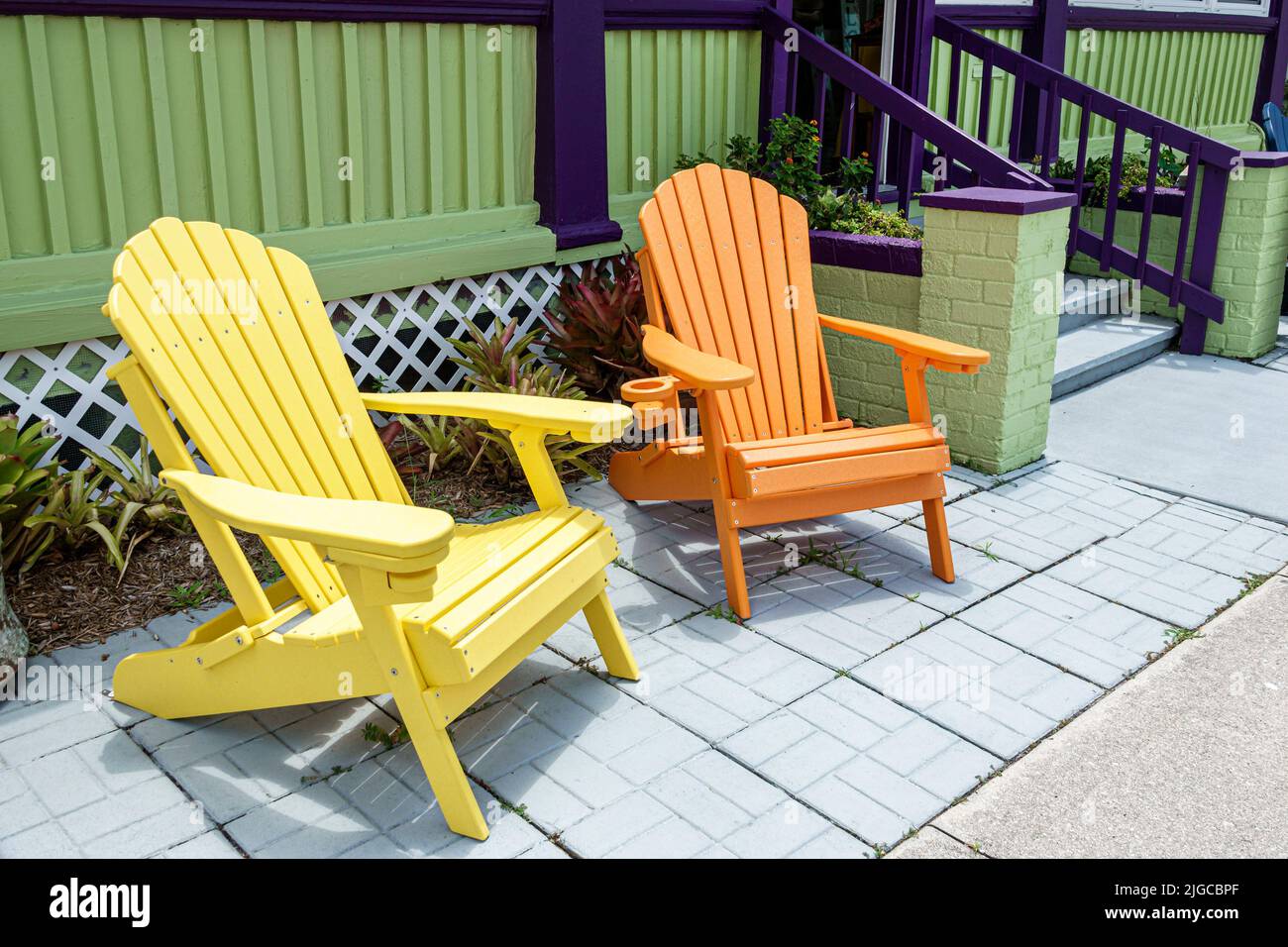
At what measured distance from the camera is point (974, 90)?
7.24 meters

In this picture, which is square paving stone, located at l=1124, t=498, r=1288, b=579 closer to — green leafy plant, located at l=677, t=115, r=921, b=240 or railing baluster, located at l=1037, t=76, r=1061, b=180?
green leafy plant, located at l=677, t=115, r=921, b=240

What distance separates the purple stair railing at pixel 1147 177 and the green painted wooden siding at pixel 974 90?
20cm

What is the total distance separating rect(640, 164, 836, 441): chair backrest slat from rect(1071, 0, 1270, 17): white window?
11.7ft

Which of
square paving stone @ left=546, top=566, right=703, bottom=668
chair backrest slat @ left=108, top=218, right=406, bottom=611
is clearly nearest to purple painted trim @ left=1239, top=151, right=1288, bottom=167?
square paving stone @ left=546, top=566, right=703, bottom=668

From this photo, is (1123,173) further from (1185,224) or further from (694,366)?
(694,366)

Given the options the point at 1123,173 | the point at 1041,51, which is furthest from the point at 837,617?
the point at 1041,51

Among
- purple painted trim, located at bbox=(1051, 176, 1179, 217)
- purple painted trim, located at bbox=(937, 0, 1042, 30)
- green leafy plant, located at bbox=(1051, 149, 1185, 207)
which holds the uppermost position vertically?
purple painted trim, located at bbox=(937, 0, 1042, 30)

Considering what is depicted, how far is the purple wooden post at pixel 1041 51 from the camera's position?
7.41 meters

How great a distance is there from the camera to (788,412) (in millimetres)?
3990

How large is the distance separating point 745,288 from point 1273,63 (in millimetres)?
8240

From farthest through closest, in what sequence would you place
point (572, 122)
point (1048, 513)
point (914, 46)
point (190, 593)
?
point (914, 46) → point (572, 122) → point (1048, 513) → point (190, 593)

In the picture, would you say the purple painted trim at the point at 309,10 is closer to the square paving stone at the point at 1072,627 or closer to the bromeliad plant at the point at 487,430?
the bromeliad plant at the point at 487,430

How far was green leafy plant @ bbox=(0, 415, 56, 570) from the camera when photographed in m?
3.17

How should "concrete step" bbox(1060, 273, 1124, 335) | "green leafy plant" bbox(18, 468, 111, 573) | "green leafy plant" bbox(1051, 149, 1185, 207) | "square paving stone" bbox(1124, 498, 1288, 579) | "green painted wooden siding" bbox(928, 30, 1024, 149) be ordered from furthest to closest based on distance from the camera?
"green painted wooden siding" bbox(928, 30, 1024, 149), "green leafy plant" bbox(1051, 149, 1185, 207), "concrete step" bbox(1060, 273, 1124, 335), "square paving stone" bbox(1124, 498, 1288, 579), "green leafy plant" bbox(18, 468, 111, 573)
